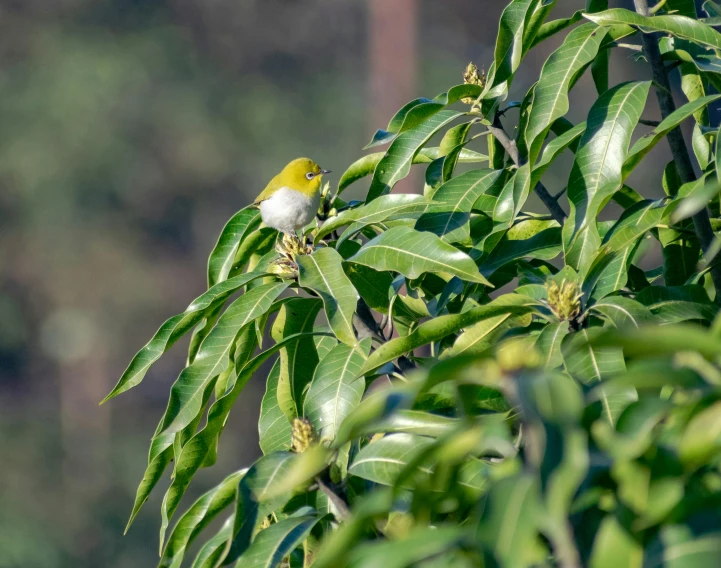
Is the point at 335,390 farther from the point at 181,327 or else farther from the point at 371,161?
the point at 371,161

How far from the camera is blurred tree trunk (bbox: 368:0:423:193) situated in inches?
597

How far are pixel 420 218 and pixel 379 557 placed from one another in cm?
76

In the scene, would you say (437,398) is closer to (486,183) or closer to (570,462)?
(486,183)

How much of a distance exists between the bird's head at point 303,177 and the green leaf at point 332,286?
5.87 ft

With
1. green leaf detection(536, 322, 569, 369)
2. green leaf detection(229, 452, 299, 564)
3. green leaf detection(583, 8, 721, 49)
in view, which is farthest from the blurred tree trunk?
green leaf detection(229, 452, 299, 564)

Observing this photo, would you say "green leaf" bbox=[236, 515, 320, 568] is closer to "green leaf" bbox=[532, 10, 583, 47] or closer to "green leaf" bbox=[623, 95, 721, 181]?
"green leaf" bbox=[623, 95, 721, 181]

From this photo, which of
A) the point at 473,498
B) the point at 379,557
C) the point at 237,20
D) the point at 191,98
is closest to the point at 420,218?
the point at 473,498

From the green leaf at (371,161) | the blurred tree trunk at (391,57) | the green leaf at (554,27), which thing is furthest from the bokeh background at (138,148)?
the green leaf at (554,27)

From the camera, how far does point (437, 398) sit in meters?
1.11

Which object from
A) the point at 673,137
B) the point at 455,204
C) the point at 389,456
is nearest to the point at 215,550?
the point at 389,456

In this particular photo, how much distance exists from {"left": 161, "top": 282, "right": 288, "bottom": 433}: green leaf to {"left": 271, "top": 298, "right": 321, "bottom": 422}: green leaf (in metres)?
0.12

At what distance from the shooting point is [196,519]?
3.74 ft

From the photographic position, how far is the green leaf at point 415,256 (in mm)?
1093

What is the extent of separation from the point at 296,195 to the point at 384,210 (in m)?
1.60
